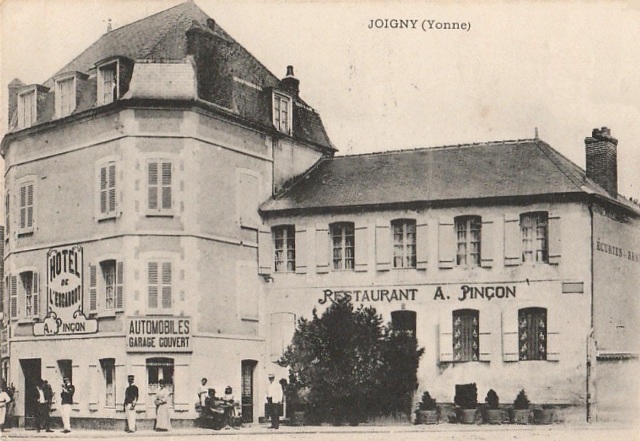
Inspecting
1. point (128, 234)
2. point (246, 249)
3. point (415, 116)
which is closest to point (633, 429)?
point (415, 116)

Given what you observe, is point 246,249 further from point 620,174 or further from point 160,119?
point 620,174

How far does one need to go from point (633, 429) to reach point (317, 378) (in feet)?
21.5

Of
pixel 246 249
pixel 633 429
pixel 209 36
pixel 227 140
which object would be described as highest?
pixel 209 36

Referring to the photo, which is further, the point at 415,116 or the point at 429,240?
the point at 429,240

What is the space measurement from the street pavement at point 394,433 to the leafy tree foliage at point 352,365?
1.99 feet

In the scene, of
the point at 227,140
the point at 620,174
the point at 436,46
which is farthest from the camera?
the point at 227,140

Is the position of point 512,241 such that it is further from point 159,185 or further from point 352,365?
point 159,185

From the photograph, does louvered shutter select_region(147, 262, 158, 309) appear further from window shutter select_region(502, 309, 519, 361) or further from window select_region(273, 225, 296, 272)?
window shutter select_region(502, 309, 519, 361)

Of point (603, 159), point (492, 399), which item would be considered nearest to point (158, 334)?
point (492, 399)

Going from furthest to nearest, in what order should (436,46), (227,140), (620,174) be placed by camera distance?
(227,140)
(620,174)
(436,46)

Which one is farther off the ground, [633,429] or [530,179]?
[530,179]

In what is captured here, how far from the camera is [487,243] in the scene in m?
26.2

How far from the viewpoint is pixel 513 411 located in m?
25.3

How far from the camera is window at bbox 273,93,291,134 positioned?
2833 centimetres
